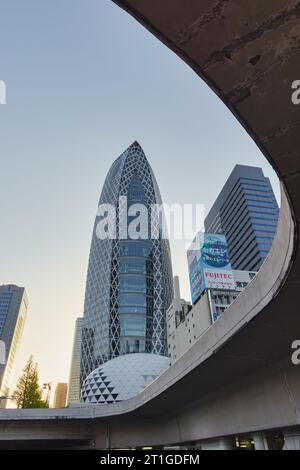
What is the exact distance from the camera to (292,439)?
10.8m

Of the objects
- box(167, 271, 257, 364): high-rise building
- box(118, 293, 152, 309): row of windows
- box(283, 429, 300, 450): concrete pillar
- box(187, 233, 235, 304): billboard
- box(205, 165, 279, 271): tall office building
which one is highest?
box(205, 165, 279, 271): tall office building

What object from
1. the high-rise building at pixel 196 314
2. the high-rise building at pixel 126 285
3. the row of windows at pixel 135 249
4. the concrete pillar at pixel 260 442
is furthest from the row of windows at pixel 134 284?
the concrete pillar at pixel 260 442

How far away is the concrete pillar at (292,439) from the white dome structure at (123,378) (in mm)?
64161

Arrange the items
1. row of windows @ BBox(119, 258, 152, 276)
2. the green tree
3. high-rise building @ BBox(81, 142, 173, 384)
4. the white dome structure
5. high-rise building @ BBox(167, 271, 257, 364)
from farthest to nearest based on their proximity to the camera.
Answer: row of windows @ BBox(119, 258, 152, 276), high-rise building @ BBox(81, 142, 173, 384), high-rise building @ BBox(167, 271, 257, 364), the white dome structure, the green tree

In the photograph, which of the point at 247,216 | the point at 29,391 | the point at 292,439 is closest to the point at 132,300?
the point at 29,391

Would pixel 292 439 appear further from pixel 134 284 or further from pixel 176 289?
pixel 134 284

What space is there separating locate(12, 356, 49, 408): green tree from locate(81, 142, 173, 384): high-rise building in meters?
50.1

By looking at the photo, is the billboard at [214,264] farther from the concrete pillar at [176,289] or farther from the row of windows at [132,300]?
the row of windows at [132,300]

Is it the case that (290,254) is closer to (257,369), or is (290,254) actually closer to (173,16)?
(173,16)

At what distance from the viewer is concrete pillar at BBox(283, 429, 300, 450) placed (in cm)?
1054

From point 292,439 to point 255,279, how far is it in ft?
22.8

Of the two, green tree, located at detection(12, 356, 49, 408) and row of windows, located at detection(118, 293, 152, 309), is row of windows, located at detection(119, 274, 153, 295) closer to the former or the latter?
row of windows, located at detection(118, 293, 152, 309)

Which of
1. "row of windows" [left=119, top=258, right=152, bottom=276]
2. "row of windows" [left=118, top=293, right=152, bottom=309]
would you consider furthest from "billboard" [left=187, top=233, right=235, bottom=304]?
"row of windows" [left=119, top=258, right=152, bottom=276]
